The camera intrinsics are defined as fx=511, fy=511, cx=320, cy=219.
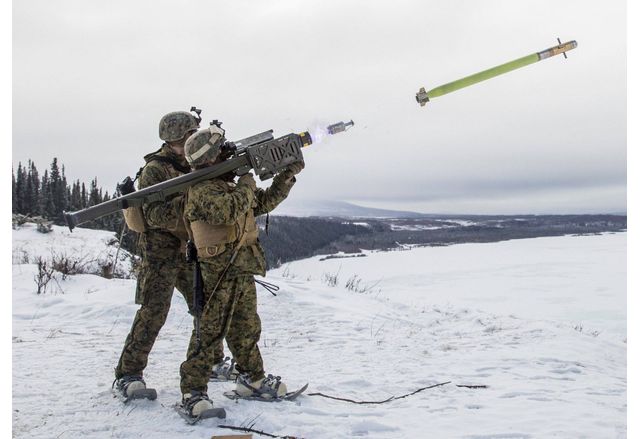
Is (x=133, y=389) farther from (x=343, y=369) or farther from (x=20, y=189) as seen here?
(x=20, y=189)

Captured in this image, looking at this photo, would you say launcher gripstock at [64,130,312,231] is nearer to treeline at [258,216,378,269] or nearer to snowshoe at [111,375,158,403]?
snowshoe at [111,375,158,403]

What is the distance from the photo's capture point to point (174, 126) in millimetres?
4895

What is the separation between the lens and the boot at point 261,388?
185 inches

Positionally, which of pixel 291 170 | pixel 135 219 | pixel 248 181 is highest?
pixel 291 170

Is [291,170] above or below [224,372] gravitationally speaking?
above

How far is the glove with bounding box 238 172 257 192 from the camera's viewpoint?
4535mm

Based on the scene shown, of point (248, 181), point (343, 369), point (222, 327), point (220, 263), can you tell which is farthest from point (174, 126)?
point (343, 369)

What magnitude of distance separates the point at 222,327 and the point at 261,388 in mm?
753

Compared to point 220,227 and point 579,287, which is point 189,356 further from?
point 579,287

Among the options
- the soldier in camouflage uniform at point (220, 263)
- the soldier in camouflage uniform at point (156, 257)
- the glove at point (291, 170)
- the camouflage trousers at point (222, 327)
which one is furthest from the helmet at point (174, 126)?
the camouflage trousers at point (222, 327)

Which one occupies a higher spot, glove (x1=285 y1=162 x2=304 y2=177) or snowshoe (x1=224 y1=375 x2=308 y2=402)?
glove (x1=285 y1=162 x2=304 y2=177)

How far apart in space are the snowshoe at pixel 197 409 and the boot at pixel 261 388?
0.47 metres

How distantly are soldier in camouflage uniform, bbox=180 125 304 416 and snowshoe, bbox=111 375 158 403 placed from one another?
0.49 meters

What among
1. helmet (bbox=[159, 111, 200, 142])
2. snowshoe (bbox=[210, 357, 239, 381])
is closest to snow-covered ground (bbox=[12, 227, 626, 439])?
snowshoe (bbox=[210, 357, 239, 381])
